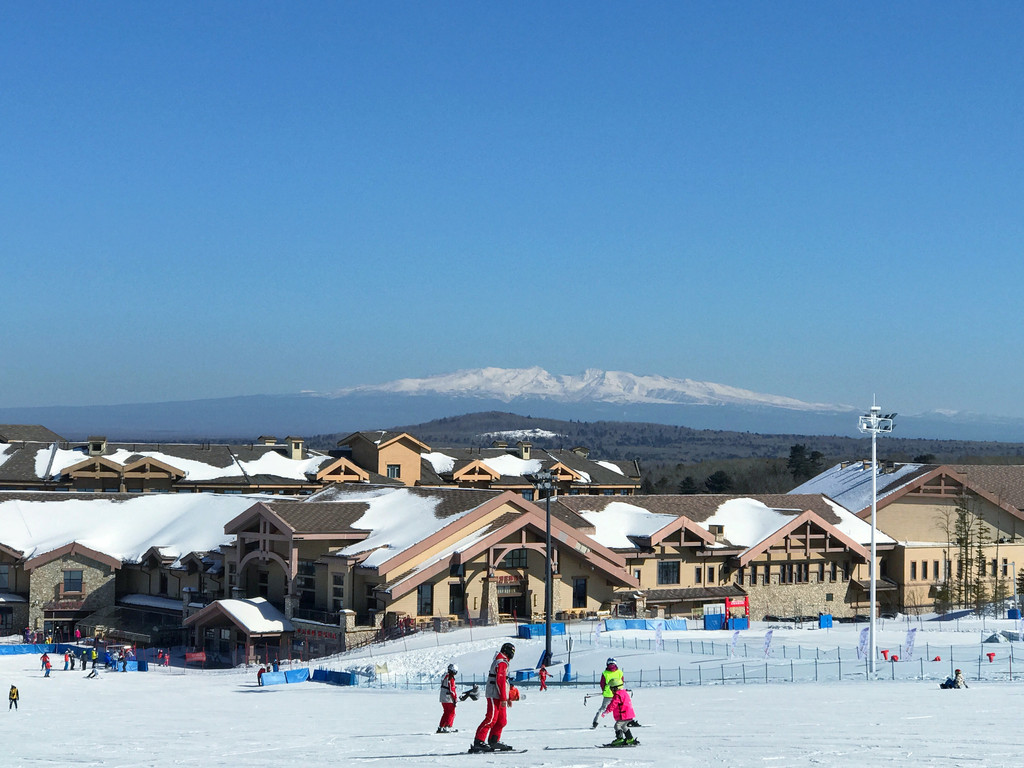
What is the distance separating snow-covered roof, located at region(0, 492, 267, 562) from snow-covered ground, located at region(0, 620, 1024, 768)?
2244 cm

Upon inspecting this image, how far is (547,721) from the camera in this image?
27359 millimetres

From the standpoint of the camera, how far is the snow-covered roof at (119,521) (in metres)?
69.2

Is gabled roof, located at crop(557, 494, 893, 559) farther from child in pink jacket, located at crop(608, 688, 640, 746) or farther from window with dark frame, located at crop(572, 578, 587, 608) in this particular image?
child in pink jacket, located at crop(608, 688, 640, 746)

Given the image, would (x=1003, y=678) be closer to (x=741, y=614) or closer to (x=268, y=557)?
(x=741, y=614)

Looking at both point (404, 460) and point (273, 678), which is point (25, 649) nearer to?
point (273, 678)

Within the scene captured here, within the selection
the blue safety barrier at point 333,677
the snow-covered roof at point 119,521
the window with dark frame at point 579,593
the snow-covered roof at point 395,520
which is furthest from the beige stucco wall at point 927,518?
the blue safety barrier at point 333,677

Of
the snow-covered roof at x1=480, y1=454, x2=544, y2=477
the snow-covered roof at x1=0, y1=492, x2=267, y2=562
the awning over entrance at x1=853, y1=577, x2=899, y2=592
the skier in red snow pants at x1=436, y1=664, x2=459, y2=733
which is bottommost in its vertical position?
the awning over entrance at x1=853, y1=577, x2=899, y2=592

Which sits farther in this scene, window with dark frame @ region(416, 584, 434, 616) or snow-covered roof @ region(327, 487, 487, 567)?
snow-covered roof @ region(327, 487, 487, 567)

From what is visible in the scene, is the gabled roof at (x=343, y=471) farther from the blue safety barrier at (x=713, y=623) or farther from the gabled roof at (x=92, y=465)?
the blue safety barrier at (x=713, y=623)

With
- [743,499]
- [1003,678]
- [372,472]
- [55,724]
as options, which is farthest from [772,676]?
[372,472]

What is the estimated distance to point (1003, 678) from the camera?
3488 centimetres

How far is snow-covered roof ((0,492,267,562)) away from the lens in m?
69.2

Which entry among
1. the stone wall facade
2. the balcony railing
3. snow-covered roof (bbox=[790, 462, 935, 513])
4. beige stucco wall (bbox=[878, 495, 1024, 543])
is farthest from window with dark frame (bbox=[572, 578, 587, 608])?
beige stucco wall (bbox=[878, 495, 1024, 543])

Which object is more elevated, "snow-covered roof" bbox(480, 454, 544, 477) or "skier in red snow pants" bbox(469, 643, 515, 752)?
"snow-covered roof" bbox(480, 454, 544, 477)
